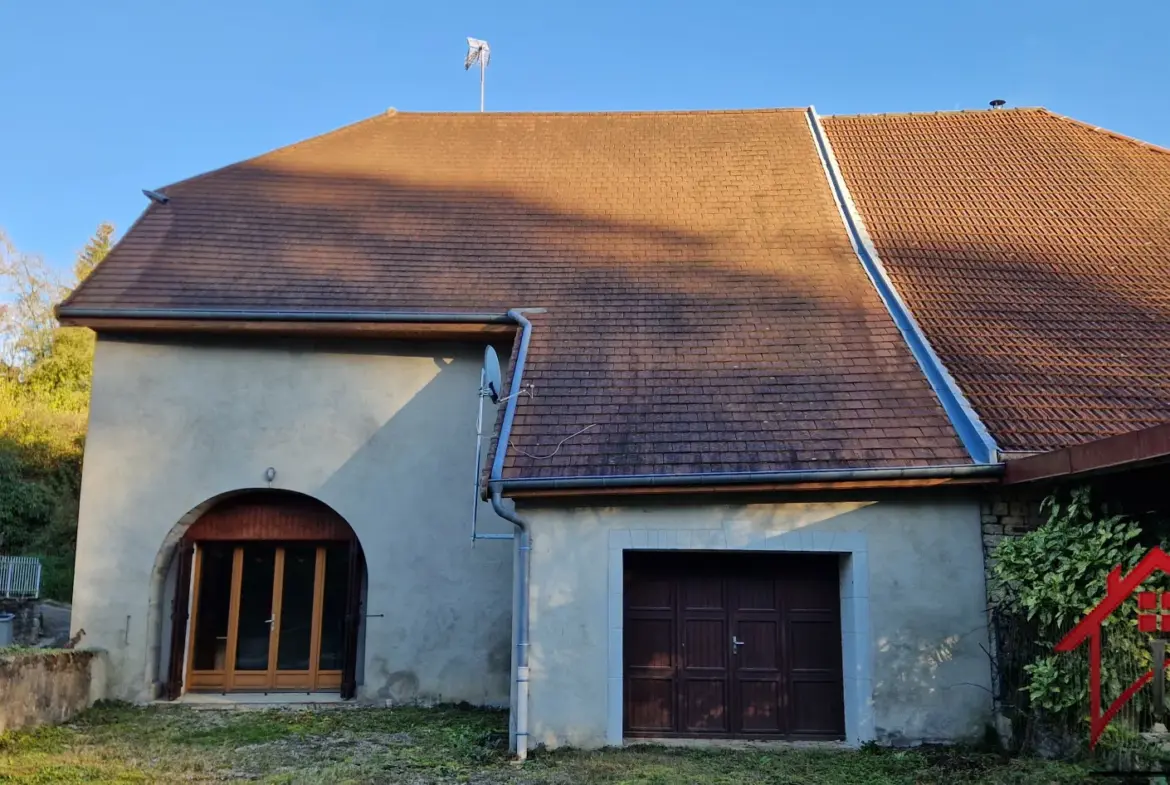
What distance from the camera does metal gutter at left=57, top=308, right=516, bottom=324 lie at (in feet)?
33.3

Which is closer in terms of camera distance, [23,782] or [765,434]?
[23,782]

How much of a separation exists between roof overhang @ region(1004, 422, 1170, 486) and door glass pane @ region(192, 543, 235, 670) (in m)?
9.27

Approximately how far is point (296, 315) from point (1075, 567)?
844cm

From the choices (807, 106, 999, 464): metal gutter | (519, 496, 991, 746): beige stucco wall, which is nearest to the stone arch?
(519, 496, 991, 746): beige stucco wall

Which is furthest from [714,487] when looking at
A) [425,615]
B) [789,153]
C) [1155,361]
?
[789,153]

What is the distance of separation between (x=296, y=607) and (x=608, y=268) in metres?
5.98

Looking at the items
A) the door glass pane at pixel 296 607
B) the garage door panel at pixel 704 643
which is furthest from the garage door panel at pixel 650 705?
the door glass pane at pixel 296 607

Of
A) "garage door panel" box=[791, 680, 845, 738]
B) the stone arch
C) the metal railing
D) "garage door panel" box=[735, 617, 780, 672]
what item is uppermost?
the stone arch

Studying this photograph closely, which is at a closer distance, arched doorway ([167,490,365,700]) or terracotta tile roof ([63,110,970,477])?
terracotta tile roof ([63,110,970,477])

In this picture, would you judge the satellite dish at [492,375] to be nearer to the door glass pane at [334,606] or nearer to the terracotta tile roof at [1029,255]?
the door glass pane at [334,606]

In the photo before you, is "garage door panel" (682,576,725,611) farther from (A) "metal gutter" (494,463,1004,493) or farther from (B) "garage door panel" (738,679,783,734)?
(A) "metal gutter" (494,463,1004,493)

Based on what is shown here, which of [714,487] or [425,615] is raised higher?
[714,487]

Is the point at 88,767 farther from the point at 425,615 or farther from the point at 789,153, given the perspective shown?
the point at 789,153

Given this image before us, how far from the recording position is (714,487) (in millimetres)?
7750
